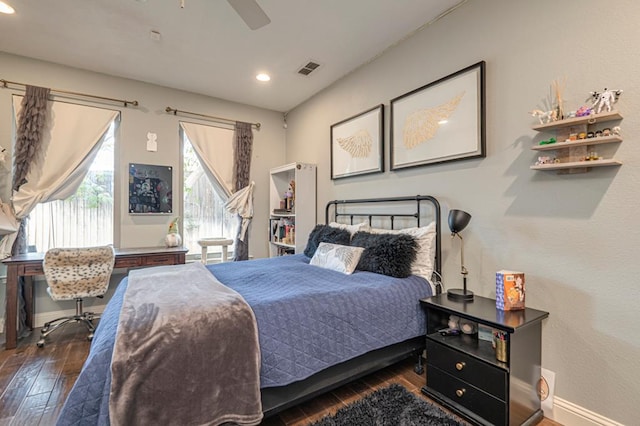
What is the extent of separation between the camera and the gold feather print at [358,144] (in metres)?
3.14

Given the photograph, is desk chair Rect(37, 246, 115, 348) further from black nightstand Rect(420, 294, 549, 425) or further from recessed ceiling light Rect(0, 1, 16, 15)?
black nightstand Rect(420, 294, 549, 425)

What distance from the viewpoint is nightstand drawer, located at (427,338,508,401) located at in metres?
1.56

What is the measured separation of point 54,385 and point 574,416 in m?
3.29

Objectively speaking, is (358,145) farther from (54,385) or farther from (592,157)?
(54,385)

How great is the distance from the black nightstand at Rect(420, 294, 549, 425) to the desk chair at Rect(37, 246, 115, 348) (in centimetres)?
287

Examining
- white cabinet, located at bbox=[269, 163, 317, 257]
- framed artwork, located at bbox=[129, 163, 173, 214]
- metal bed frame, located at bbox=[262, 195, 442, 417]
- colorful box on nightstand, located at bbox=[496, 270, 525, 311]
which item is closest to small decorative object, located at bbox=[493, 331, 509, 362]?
colorful box on nightstand, located at bbox=[496, 270, 525, 311]

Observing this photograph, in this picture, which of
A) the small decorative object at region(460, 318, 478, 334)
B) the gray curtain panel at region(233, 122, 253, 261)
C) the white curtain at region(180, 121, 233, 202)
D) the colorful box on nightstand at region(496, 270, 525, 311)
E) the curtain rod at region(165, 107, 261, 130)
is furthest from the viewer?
the gray curtain panel at region(233, 122, 253, 261)

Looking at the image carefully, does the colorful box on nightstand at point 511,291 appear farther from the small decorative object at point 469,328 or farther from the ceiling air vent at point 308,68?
the ceiling air vent at point 308,68

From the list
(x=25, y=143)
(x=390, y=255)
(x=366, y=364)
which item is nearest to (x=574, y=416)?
(x=366, y=364)

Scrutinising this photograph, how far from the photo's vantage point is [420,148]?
2580 mm

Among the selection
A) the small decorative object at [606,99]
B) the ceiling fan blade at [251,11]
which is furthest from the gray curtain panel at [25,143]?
the small decorative object at [606,99]

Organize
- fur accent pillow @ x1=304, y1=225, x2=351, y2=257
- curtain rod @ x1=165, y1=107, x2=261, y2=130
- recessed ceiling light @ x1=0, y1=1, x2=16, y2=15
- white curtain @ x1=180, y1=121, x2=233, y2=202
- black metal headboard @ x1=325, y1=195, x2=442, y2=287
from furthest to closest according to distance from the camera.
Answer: white curtain @ x1=180, y1=121, x2=233, y2=202 < curtain rod @ x1=165, y1=107, x2=261, y2=130 < fur accent pillow @ x1=304, y1=225, x2=351, y2=257 < black metal headboard @ x1=325, y1=195, x2=442, y2=287 < recessed ceiling light @ x1=0, y1=1, x2=16, y2=15

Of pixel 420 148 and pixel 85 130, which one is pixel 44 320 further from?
pixel 420 148

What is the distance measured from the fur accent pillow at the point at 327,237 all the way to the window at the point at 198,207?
169 centimetres
